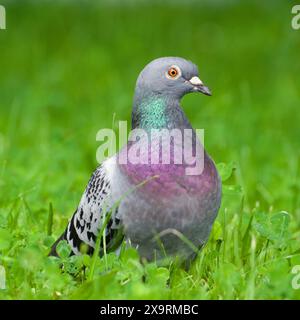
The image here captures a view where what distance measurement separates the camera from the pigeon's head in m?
3.99

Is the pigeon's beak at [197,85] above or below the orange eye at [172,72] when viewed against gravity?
below

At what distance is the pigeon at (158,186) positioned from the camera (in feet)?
12.8

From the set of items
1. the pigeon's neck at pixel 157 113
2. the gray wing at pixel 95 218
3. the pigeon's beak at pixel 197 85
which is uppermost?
the pigeon's beak at pixel 197 85

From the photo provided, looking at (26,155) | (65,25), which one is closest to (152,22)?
(65,25)

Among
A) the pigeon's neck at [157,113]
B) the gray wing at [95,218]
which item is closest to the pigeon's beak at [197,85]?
the pigeon's neck at [157,113]

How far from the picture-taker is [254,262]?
4.02 meters

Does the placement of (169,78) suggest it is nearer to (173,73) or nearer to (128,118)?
(173,73)

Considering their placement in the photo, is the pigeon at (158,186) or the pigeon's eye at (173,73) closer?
the pigeon at (158,186)

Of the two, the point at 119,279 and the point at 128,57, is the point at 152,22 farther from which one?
the point at 119,279

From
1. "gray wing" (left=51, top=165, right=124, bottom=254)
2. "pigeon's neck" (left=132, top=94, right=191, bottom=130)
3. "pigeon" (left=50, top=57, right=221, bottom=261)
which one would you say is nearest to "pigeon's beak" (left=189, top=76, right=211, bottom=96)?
"pigeon" (left=50, top=57, right=221, bottom=261)

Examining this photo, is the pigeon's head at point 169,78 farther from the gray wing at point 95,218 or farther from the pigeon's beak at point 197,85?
the gray wing at point 95,218

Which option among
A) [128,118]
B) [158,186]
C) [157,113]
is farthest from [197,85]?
[128,118]

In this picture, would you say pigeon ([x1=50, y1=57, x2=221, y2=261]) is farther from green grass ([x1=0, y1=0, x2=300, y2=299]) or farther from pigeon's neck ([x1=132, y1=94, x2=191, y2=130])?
green grass ([x1=0, y1=0, x2=300, y2=299])
